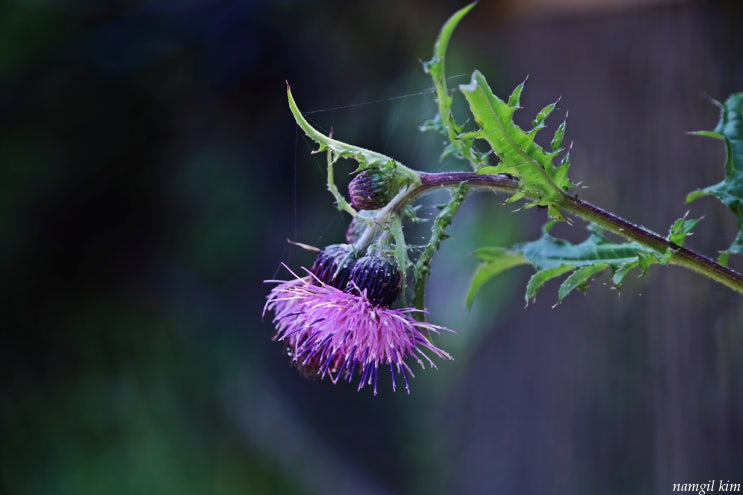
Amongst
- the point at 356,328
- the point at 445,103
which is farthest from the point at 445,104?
the point at 356,328

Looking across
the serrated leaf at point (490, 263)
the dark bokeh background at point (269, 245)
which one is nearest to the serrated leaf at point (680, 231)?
the serrated leaf at point (490, 263)

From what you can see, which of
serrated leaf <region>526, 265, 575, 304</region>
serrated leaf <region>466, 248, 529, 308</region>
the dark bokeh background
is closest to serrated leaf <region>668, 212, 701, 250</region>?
serrated leaf <region>526, 265, 575, 304</region>

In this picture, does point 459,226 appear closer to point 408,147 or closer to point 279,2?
point 408,147

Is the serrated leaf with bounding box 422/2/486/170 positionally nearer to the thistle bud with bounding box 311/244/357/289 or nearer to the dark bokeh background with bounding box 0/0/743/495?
the thistle bud with bounding box 311/244/357/289

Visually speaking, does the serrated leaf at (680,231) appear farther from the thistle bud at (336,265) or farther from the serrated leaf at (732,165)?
the thistle bud at (336,265)

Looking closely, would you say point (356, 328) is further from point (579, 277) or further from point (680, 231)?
point (680, 231)

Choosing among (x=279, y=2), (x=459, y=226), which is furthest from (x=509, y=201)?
(x=279, y=2)
